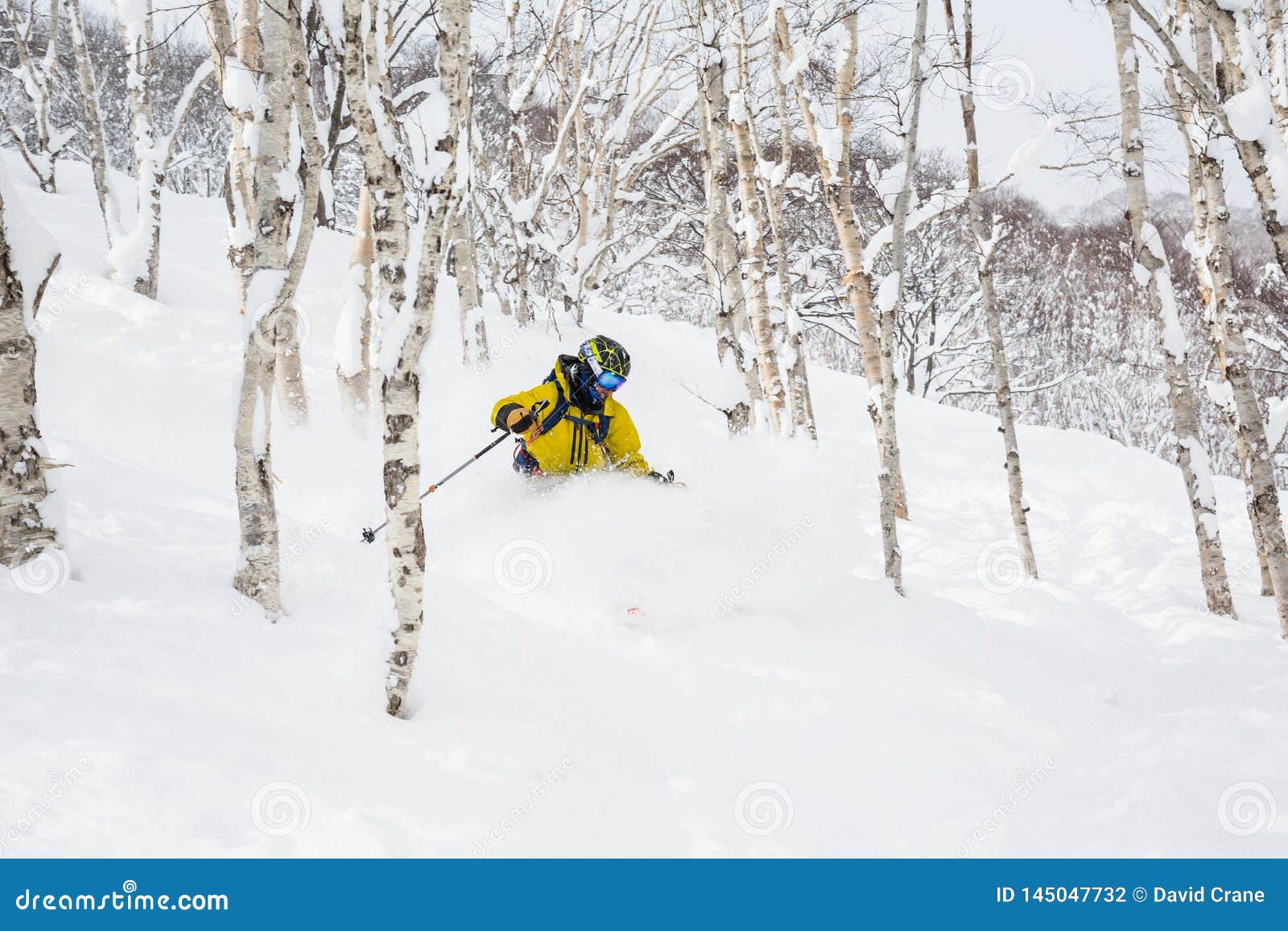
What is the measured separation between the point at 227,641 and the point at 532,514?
2786 millimetres

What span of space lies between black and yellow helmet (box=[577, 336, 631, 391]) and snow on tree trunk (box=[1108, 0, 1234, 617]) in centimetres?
397

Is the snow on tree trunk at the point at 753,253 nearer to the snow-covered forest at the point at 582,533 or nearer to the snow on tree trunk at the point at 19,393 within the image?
the snow-covered forest at the point at 582,533

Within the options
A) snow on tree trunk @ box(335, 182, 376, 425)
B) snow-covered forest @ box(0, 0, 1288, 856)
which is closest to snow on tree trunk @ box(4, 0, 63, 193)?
snow-covered forest @ box(0, 0, 1288, 856)

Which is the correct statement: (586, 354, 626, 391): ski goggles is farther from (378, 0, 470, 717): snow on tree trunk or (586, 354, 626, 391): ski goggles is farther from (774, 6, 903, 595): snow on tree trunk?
(378, 0, 470, 717): snow on tree trunk

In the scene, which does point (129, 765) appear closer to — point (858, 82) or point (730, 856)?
point (730, 856)

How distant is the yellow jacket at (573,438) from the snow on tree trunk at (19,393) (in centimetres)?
310

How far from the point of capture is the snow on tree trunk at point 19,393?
3.27 m

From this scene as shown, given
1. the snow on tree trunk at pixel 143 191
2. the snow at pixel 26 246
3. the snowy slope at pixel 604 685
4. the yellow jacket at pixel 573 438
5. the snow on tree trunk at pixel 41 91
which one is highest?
the snow on tree trunk at pixel 41 91

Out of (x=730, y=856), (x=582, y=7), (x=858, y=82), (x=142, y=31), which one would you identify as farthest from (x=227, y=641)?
(x=142, y=31)

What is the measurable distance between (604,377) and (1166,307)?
4361 millimetres

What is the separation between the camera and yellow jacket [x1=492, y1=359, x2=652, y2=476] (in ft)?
20.0

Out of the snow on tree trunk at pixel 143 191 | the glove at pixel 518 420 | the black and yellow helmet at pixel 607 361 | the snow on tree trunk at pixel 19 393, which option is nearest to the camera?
the snow on tree trunk at pixel 19 393

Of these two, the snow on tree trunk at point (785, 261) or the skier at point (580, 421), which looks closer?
the skier at point (580, 421)

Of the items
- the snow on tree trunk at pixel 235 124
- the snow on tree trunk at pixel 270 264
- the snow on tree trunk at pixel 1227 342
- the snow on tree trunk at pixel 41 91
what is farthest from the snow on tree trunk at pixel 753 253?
the snow on tree trunk at pixel 41 91
